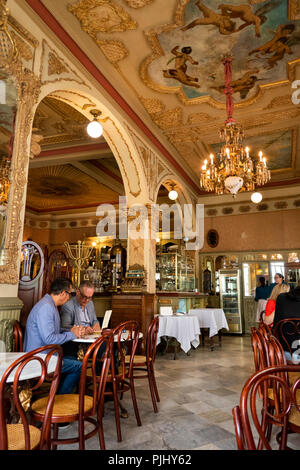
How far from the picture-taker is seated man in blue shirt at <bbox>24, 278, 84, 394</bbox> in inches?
106

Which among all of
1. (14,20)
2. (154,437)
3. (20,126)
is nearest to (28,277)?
(20,126)

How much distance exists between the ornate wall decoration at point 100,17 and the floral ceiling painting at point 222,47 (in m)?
0.52

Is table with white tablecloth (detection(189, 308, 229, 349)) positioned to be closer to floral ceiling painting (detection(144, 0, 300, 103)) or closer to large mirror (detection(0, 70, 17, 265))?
floral ceiling painting (detection(144, 0, 300, 103))

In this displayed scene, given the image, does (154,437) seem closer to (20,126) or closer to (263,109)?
(20,126)

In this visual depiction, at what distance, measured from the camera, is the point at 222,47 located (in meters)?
4.91

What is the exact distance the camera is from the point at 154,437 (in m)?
2.76

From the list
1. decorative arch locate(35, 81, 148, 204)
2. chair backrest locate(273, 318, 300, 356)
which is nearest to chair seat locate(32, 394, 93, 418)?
chair backrest locate(273, 318, 300, 356)

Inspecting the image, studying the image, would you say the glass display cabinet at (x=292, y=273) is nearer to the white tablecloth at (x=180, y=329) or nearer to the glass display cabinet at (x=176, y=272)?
the glass display cabinet at (x=176, y=272)

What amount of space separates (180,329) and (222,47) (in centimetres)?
494

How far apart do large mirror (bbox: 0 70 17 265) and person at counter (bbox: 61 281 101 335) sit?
3.84 ft

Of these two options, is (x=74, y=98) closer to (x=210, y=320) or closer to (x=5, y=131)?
(x=5, y=131)

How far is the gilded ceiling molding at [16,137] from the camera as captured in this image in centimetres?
312
